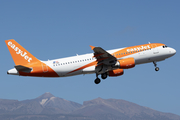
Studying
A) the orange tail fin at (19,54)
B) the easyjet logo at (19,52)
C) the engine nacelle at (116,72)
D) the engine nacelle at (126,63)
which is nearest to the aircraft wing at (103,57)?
the engine nacelle at (126,63)

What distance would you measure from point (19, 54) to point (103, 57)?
54.8 feet

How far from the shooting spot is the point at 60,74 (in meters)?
58.8

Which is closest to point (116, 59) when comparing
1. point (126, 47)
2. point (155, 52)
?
point (126, 47)

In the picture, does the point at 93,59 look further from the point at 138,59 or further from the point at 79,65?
the point at 138,59

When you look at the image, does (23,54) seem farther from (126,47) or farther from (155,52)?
(155,52)

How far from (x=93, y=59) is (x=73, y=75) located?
16.9 ft

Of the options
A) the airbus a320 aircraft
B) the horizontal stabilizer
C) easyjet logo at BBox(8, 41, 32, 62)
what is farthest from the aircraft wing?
easyjet logo at BBox(8, 41, 32, 62)

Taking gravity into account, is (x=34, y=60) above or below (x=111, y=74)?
above

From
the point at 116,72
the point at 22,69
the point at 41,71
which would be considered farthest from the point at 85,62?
the point at 22,69

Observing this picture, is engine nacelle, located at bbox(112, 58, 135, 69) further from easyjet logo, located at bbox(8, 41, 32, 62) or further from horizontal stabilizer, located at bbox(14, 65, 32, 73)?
easyjet logo, located at bbox(8, 41, 32, 62)

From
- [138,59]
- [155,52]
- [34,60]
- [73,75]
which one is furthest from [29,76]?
[155,52]

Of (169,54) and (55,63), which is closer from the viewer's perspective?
(55,63)

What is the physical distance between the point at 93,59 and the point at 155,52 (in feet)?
42.5

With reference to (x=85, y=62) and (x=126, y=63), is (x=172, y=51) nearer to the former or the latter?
(x=126, y=63)
